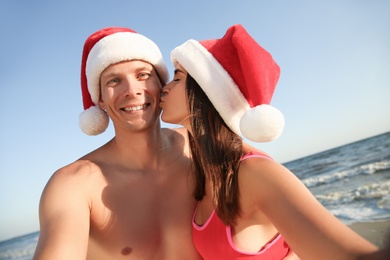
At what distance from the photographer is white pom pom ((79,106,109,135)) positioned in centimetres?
361

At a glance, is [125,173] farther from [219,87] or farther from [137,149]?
[219,87]

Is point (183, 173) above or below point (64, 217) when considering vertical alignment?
below

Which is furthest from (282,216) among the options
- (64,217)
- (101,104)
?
(101,104)

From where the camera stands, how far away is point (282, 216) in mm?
1700

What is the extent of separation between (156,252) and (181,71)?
1.46 metres

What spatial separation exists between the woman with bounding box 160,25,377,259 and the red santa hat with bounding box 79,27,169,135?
74cm

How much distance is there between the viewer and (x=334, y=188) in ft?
41.1

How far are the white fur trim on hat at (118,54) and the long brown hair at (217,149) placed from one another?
3.01 ft

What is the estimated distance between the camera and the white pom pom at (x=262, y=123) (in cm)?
215

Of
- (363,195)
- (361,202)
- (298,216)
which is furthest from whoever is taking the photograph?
(363,195)

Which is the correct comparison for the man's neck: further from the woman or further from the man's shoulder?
the woman

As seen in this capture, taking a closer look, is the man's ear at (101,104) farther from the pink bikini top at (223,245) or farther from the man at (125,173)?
the pink bikini top at (223,245)

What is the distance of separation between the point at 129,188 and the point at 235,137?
1.21 metres

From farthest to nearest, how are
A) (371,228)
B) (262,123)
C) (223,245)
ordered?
(371,228), (223,245), (262,123)
